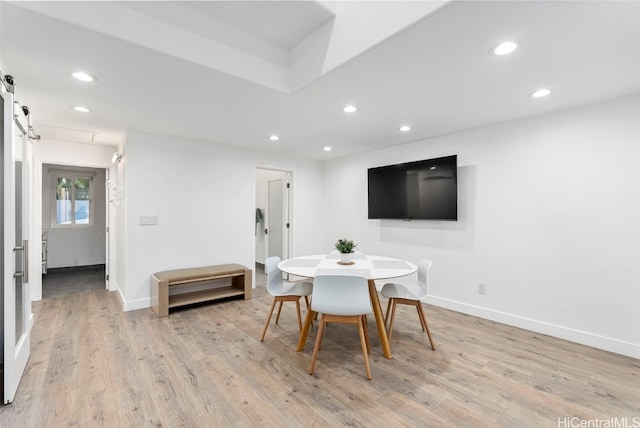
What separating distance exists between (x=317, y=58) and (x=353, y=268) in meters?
1.85

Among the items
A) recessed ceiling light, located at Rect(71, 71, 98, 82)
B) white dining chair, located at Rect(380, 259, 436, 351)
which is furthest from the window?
white dining chair, located at Rect(380, 259, 436, 351)

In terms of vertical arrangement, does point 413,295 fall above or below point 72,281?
above

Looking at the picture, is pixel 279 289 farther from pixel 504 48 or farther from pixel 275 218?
pixel 275 218

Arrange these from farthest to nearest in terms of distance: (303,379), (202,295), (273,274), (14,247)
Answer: (202,295) → (273,274) → (303,379) → (14,247)

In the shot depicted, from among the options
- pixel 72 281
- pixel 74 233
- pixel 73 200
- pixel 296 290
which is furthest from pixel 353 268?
pixel 73 200

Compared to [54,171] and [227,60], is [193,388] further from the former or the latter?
[54,171]

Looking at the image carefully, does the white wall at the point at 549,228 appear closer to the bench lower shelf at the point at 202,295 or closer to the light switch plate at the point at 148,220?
the bench lower shelf at the point at 202,295

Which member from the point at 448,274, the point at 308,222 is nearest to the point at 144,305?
the point at 308,222

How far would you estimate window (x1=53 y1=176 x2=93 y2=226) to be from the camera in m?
6.02

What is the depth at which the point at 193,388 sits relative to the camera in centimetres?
213

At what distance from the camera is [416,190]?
13.3 feet

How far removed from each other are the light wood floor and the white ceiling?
7.66 ft

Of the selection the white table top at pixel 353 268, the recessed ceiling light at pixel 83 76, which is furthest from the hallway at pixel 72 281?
the white table top at pixel 353 268

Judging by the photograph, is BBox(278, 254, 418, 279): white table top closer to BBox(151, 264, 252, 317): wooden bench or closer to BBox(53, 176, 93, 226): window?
BBox(151, 264, 252, 317): wooden bench
